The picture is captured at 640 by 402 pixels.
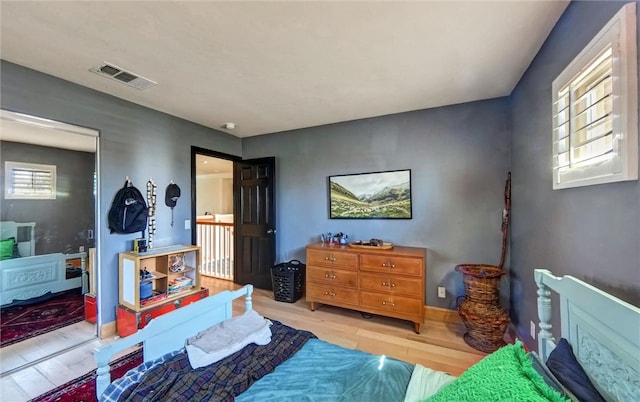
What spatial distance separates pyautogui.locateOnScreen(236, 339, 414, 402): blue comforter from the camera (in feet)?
3.74

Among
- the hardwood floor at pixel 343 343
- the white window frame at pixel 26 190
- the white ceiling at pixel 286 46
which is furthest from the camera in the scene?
the white window frame at pixel 26 190

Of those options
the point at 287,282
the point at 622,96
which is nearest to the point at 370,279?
the point at 287,282

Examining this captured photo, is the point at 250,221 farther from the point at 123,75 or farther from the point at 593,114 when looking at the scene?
the point at 593,114

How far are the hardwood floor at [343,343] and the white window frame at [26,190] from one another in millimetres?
1409

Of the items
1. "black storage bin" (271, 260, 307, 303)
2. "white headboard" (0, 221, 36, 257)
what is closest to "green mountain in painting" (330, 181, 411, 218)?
"black storage bin" (271, 260, 307, 303)

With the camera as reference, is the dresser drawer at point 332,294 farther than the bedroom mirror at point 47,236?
Yes

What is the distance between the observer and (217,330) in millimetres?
1569

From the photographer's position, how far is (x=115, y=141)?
105 inches

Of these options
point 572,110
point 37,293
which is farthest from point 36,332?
point 572,110

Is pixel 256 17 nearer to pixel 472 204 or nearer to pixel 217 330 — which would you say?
pixel 217 330

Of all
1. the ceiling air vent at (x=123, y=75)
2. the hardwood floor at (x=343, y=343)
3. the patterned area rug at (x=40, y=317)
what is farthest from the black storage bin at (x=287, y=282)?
the ceiling air vent at (x=123, y=75)

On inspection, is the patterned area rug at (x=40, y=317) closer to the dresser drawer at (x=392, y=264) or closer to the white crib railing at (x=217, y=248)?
the white crib railing at (x=217, y=248)

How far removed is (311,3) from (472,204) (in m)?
2.55

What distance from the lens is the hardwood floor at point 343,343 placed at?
1936mm
